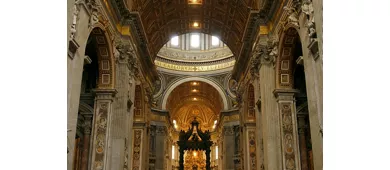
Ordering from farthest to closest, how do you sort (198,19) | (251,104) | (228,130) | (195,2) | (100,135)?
(228,130) < (198,19) < (195,2) < (251,104) < (100,135)

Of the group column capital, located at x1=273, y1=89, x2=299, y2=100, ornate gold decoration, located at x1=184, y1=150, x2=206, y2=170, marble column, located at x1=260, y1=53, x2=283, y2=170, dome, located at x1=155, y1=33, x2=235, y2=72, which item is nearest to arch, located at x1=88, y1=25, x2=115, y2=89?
marble column, located at x1=260, y1=53, x2=283, y2=170

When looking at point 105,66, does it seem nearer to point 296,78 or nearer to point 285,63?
point 285,63

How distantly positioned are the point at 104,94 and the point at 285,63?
19.5 ft

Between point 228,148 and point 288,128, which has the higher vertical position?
point 288,128

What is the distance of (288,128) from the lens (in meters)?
12.4

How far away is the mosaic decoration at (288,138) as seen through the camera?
12.0 meters

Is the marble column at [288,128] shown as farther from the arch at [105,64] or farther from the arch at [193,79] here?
the arch at [193,79]

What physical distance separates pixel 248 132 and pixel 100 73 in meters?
8.29

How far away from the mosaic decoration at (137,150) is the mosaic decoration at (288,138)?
794 cm

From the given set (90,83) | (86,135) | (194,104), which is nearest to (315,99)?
(86,135)

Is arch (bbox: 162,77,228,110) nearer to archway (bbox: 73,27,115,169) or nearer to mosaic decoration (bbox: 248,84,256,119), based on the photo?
mosaic decoration (bbox: 248,84,256,119)

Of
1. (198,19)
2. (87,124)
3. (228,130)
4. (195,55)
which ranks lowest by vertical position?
(87,124)

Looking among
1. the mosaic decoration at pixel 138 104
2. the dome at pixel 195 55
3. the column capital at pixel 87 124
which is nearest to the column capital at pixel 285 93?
the column capital at pixel 87 124

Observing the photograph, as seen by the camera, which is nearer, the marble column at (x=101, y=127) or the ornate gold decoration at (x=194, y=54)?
the marble column at (x=101, y=127)
